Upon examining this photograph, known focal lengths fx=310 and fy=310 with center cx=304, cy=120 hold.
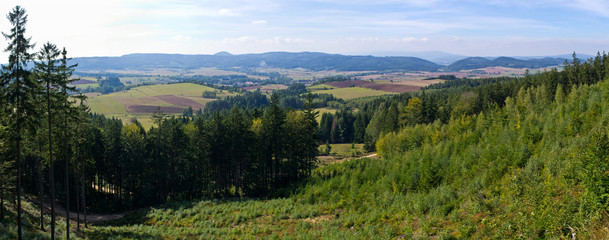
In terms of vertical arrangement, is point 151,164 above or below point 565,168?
below

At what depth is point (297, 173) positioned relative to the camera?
4347 cm

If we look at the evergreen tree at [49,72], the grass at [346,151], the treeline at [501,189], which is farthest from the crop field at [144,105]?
the treeline at [501,189]

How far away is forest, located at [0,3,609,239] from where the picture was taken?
12602 mm

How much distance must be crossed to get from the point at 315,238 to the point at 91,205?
38.3 meters

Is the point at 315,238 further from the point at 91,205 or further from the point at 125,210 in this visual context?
the point at 91,205

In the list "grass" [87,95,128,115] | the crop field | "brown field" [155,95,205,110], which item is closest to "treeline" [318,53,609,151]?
the crop field

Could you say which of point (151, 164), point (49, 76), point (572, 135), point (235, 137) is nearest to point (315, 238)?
point (572, 135)

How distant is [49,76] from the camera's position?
20641mm

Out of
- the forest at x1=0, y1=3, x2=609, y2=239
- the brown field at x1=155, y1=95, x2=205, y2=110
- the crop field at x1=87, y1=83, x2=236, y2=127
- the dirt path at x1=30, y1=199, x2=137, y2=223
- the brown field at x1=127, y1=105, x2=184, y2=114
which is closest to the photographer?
the forest at x1=0, y1=3, x2=609, y2=239

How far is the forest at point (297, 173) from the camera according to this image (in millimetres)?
12602

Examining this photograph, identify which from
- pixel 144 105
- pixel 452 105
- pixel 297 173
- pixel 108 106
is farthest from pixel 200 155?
pixel 108 106

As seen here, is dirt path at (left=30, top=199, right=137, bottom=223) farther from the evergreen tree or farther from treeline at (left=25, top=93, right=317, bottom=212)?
the evergreen tree

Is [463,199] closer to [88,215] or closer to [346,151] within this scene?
[88,215]

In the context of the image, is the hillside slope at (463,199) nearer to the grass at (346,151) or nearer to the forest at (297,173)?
the forest at (297,173)
